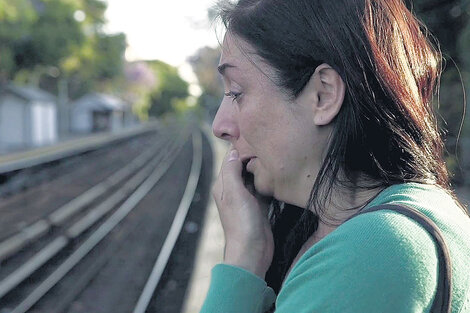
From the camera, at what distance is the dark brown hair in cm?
111

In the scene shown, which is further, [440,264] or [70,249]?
[70,249]

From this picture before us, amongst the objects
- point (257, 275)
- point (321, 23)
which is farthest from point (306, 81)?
point (257, 275)

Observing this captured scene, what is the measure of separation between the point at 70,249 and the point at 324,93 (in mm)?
9858

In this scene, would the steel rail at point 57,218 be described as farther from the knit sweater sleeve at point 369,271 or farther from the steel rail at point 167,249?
the knit sweater sleeve at point 369,271

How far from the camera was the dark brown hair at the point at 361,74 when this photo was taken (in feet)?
3.64

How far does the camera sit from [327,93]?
3.77 feet

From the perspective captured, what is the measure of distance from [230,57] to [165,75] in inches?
5061

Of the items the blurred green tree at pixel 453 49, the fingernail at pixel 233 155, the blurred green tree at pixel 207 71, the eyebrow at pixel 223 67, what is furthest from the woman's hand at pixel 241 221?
the blurred green tree at pixel 207 71

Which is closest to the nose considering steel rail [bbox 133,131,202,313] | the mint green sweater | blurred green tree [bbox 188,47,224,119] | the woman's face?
the woman's face

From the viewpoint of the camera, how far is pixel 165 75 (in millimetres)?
127562

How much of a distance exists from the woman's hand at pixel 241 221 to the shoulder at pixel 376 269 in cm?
35

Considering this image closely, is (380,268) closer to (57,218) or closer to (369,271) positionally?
(369,271)

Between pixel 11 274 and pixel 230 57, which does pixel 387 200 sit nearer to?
pixel 230 57

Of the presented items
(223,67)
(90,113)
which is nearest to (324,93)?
(223,67)
